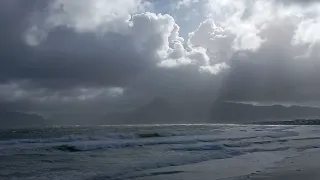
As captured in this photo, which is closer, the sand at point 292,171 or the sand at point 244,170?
the sand at point 292,171

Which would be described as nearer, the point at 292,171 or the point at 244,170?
the point at 292,171

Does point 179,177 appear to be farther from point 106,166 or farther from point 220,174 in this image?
→ point 106,166

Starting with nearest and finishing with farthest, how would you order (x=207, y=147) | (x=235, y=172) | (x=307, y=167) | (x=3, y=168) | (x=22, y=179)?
(x=22, y=179), (x=235, y=172), (x=307, y=167), (x=3, y=168), (x=207, y=147)

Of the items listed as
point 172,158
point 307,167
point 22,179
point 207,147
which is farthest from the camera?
point 207,147

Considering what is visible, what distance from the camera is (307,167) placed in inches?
821

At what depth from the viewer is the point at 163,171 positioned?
2000cm

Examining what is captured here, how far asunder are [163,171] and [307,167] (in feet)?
23.5

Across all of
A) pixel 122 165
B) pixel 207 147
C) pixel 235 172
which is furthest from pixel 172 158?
pixel 207 147

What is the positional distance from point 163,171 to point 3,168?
28.5 ft

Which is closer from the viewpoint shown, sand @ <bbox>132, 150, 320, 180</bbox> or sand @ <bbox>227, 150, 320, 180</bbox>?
sand @ <bbox>227, 150, 320, 180</bbox>

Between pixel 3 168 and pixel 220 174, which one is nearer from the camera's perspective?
pixel 220 174

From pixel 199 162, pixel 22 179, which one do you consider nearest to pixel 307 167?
pixel 199 162

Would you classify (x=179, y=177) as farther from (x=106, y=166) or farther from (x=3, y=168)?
(x=3, y=168)

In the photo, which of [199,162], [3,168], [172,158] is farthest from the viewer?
[172,158]
